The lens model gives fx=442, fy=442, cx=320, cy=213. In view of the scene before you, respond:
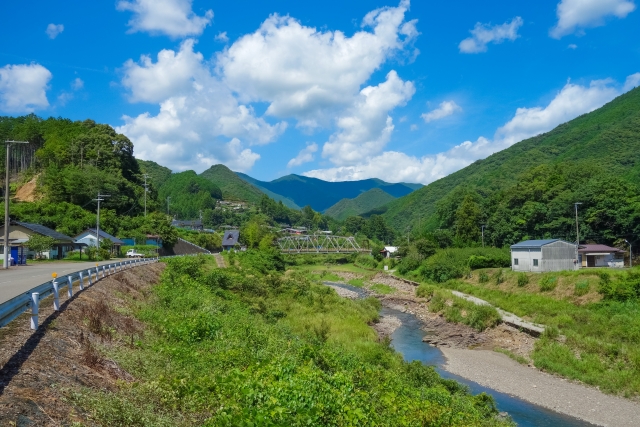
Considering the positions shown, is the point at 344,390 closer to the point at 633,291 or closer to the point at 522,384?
the point at 522,384

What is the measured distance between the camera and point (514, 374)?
78.0ft

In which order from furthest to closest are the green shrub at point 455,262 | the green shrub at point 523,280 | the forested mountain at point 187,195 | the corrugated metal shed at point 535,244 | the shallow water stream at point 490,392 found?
1. the forested mountain at point 187,195
2. the green shrub at point 455,262
3. the corrugated metal shed at point 535,244
4. the green shrub at point 523,280
5. the shallow water stream at point 490,392

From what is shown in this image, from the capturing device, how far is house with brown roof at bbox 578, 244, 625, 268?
47.3 m

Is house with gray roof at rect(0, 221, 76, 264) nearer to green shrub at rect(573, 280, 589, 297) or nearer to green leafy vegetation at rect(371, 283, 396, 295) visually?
green leafy vegetation at rect(371, 283, 396, 295)

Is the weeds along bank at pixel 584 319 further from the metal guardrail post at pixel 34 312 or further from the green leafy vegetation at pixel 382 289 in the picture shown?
the metal guardrail post at pixel 34 312

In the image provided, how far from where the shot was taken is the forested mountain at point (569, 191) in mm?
54219

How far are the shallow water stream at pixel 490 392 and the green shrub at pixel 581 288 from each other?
12.0 m

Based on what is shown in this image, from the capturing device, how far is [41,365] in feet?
26.2

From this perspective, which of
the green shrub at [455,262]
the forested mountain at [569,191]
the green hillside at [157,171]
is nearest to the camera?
the green shrub at [455,262]

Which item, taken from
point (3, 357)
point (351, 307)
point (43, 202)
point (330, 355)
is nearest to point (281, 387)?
point (3, 357)

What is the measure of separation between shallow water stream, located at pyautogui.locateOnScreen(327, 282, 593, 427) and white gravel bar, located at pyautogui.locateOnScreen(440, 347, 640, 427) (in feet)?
1.41

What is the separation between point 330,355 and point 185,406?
7.34 metres

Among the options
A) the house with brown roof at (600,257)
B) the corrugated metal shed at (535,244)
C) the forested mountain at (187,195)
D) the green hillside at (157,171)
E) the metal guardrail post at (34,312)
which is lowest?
the house with brown roof at (600,257)

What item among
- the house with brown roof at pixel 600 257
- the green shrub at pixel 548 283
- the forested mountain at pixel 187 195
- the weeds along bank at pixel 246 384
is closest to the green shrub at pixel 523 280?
the green shrub at pixel 548 283
